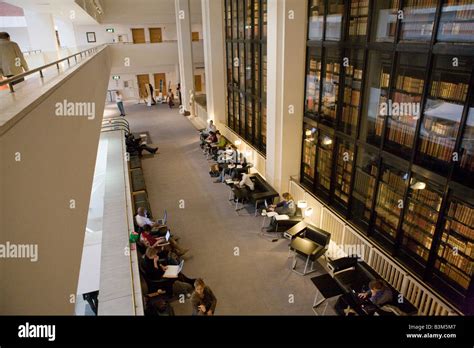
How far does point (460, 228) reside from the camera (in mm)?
4863

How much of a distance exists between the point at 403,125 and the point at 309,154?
317 cm

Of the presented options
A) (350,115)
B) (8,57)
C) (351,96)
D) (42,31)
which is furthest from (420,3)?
(42,31)

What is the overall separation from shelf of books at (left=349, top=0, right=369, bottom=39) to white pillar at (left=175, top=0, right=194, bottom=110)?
542 inches

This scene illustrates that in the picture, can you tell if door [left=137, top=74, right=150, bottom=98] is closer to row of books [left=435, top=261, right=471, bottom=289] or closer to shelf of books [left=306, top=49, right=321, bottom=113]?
shelf of books [left=306, top=49, right=321, bottom=113]

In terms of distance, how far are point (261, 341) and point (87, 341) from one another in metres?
0.53

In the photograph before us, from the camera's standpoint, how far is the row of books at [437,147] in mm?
4930

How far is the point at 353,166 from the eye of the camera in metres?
6.93

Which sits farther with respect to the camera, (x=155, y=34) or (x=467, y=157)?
(x=155, y=34)

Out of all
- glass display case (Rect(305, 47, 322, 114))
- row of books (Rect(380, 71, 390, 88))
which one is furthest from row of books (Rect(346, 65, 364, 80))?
glass display case (Rect(305, 47, 322, 114))

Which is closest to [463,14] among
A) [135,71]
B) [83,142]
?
[83,142]

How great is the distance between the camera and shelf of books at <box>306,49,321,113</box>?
7910 mm

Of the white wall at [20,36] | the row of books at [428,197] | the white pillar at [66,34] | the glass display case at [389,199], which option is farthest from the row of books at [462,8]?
the white pillar at [66,34]

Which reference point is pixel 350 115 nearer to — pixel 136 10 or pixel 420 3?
pixel 420 3

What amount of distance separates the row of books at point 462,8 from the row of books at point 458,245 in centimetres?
311
